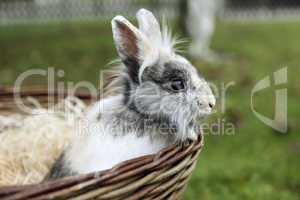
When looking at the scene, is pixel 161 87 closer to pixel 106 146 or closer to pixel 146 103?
pixel 146 103

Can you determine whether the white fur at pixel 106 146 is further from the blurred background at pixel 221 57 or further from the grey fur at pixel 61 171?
the blurred background at pixel 221 57

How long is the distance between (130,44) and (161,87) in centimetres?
17

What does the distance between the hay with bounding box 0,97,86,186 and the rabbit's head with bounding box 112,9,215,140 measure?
656mm

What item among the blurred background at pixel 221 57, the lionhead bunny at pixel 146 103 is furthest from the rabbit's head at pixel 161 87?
the blurred background at pixel 221 57

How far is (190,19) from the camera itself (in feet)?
17.0

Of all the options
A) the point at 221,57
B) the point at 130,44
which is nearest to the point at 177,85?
the point at 130,44

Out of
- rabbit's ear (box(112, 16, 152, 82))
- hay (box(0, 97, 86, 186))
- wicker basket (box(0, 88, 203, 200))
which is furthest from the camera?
hay (box(0, 97, 86, 186))

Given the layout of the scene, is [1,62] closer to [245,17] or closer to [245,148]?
[245,148]

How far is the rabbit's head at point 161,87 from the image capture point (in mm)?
1506

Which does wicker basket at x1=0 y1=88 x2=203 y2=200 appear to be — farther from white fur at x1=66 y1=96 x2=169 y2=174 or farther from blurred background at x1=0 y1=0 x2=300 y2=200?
blurred background at x1=0 y1=0 x2=300 y2=200

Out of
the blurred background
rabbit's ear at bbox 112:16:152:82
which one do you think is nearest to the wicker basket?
rabbit's ear at bbox 112:16:152:82

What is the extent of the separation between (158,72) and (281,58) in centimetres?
388

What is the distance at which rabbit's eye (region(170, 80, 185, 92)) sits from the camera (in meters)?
1.53

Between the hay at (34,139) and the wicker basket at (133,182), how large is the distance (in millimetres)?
798
